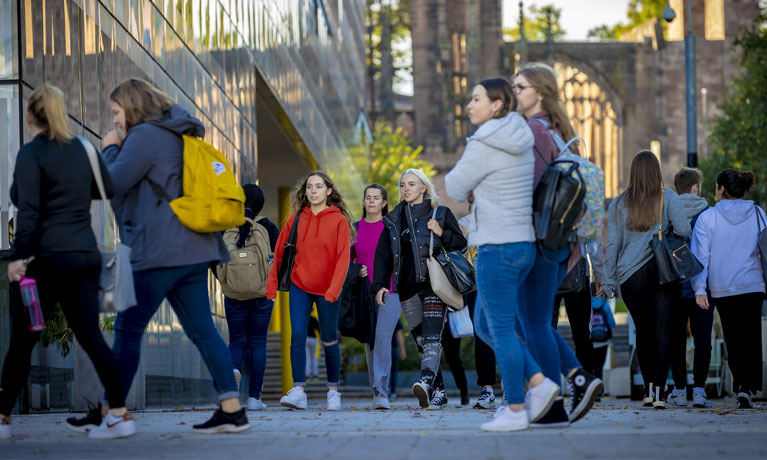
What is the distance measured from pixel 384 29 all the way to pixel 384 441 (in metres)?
56.2

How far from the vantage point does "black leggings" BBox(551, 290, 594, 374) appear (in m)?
10.0

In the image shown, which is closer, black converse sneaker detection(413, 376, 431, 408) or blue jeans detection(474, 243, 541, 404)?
blue jeans detection(474, 243, 541, 404)

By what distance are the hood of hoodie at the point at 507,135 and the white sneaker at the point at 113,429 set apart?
2296mm

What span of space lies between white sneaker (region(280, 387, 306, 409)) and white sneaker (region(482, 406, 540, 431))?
11.5 feet

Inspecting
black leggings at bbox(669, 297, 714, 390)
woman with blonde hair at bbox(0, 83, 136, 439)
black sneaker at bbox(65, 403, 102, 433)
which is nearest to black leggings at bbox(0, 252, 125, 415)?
woman with blonde hair at bbox(0, 83, 136, 439)

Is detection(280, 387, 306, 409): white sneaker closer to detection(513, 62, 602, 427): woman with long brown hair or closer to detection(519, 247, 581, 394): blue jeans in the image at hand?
detection(513, 62, 602, 427): woman with long brown hair

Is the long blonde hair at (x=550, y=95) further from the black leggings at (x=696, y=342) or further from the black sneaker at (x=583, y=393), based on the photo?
the black leggings at (x=696, y=342)

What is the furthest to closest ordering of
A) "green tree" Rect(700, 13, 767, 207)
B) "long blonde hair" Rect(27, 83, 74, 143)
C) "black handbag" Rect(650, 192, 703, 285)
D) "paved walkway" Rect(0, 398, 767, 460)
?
1. "green tree" Rect(700, 13, 767, 207)
2. "black handbag" Rect(650, 192, 703, 285)
3. "long blonde hair" Rect(27, 83, 74, 143)
4. "paved walkway" Rect(0, 398, 767, 460)

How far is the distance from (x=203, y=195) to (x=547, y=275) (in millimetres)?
1873

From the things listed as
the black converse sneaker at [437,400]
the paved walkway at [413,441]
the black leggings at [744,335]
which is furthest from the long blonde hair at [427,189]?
the paved walkway at [413,441]

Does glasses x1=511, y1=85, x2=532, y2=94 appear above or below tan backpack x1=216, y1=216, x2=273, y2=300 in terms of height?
above

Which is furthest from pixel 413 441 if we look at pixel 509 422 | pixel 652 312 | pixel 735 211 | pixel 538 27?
Result: pixel 538 27

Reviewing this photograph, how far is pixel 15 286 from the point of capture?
250 inches

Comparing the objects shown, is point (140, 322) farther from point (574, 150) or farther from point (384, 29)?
point (384, 29)
